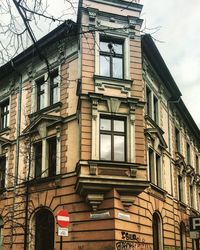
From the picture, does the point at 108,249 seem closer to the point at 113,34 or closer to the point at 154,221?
the point at 154,221

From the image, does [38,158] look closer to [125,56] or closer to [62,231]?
[125,56]

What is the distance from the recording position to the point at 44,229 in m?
20.5

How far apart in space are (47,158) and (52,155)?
27cm

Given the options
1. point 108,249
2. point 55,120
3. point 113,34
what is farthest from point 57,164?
point 113,34

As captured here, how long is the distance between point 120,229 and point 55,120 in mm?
6213

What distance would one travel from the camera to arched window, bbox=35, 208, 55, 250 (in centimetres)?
2008

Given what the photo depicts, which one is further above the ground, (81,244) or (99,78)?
(99,78)

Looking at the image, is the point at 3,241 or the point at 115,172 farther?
the point at 3,241

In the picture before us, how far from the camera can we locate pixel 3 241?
2191cm

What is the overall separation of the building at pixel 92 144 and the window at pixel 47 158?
0.16 ft

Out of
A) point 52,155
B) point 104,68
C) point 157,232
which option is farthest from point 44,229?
point 104,68

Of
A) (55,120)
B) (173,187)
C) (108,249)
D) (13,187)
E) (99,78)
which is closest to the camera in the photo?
(108,249)

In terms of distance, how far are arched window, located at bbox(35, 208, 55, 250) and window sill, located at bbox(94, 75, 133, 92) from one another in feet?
20.3

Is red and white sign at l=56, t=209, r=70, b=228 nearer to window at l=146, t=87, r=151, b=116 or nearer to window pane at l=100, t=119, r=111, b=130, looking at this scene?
window pane at l=100, t=119, r=111, b=130
